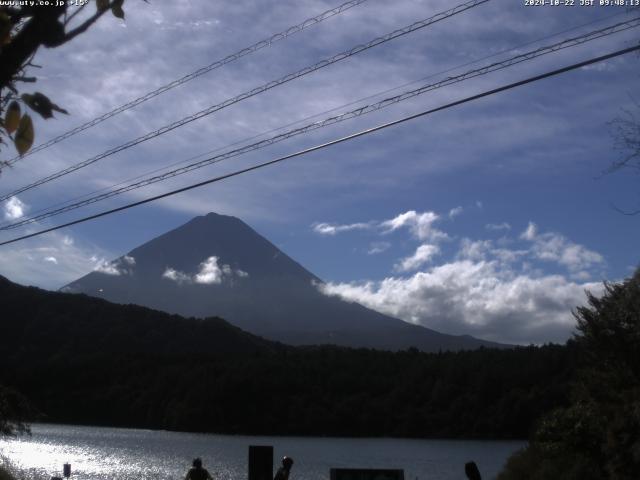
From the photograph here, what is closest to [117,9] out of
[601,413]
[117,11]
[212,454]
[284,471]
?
[117,11]

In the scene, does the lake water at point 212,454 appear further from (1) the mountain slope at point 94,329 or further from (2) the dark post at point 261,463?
(2) the dark post at point 261,463

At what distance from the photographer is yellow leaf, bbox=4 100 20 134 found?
314 cm

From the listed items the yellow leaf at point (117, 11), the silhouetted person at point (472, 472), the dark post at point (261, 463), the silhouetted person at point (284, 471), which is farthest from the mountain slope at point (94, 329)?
the yellow leaf at point (117, 11)

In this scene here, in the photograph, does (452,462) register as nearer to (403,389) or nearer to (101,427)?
(403,389)

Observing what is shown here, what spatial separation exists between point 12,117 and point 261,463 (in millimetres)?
5812

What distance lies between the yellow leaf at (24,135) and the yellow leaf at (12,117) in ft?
→ 0.15

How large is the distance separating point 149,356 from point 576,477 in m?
89.1

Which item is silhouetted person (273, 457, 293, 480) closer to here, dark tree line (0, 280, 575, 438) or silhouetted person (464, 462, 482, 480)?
silhouetted person (464, 462, 482, 480)

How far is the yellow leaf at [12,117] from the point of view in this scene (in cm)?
314

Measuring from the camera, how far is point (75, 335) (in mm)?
105375

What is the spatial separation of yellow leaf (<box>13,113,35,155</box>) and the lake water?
3645 centimetres

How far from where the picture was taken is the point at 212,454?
6100cm

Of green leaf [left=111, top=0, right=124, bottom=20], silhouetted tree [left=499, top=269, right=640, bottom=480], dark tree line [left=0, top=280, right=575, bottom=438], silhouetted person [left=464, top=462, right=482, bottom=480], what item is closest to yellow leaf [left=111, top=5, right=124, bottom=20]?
green leaf [left=111, top=0, right=124, bottom=20]

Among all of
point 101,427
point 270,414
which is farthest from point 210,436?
point 101,427
